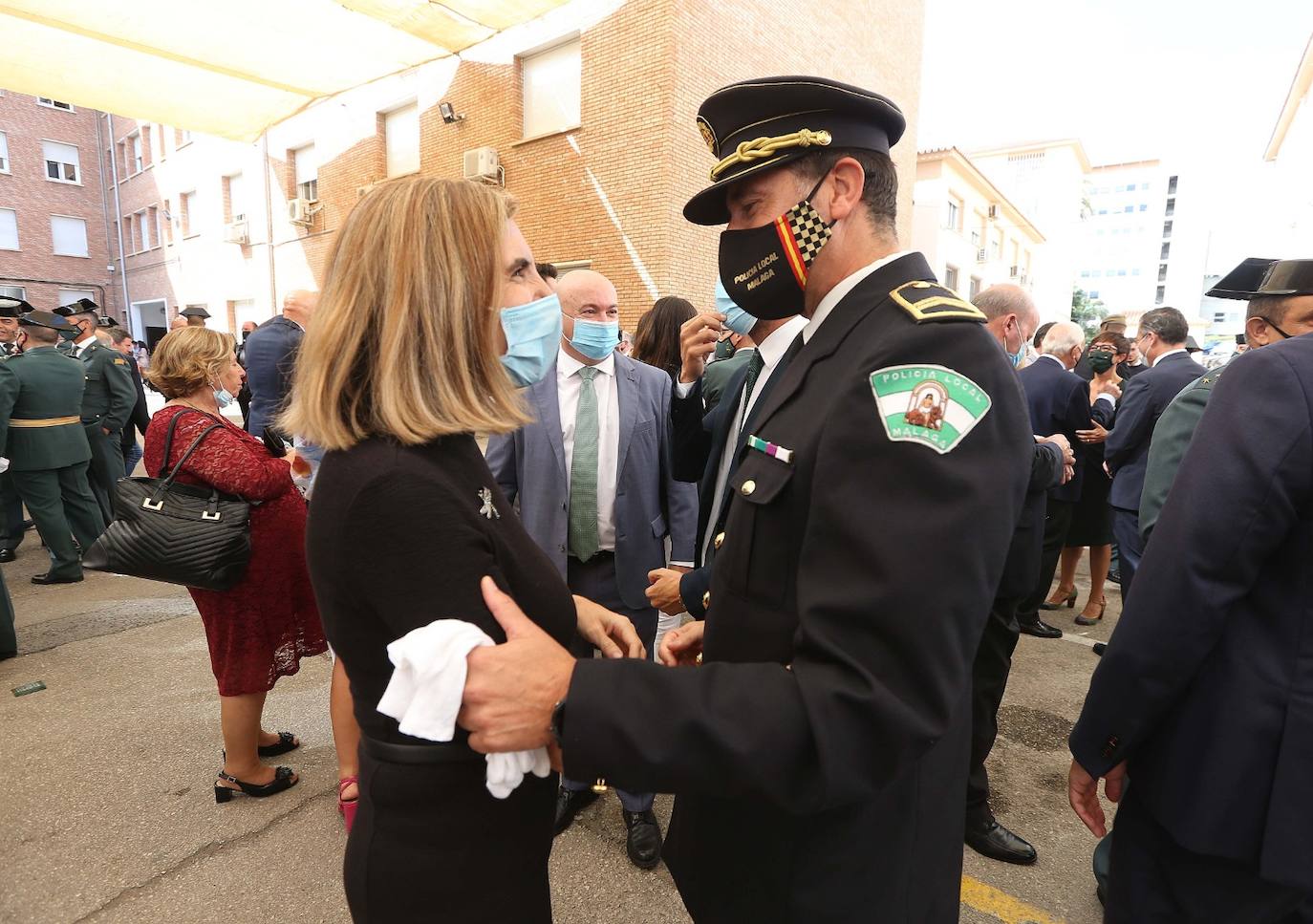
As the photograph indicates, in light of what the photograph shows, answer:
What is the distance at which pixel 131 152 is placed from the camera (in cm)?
2514

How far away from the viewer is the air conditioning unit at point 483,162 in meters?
13.2

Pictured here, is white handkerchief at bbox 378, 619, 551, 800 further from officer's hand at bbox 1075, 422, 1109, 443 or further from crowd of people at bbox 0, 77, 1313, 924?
officer's hand at bbox 1075, 422, 1109, 443

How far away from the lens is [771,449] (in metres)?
1.12

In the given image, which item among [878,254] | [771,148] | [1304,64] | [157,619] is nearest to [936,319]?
[878,254]

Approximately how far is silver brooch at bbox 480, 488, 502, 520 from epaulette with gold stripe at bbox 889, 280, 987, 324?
0.78m

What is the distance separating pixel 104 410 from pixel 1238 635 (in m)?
8.63

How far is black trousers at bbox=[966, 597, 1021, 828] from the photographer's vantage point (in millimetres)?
2691

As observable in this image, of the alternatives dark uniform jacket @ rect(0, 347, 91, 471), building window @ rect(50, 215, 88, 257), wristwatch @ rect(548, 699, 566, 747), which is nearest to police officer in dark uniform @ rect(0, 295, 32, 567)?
dark uniform jacket @ rect(0, 347, 91, 471)

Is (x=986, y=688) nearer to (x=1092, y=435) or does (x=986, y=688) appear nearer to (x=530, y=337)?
(x=530, y=337)

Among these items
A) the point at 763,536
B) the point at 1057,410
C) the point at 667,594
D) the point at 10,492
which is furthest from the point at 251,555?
the point at 10,492

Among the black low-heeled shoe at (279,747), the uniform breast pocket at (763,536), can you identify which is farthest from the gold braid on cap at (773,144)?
the black low-heeled shoe at (279,747)

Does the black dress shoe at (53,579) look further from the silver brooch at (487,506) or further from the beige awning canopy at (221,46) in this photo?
the beige awning canopy at (221,46)

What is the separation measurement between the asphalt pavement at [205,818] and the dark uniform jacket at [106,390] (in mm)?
3193

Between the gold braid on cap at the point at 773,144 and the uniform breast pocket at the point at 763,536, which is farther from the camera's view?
the gold braid on cap at the point at 773,144
